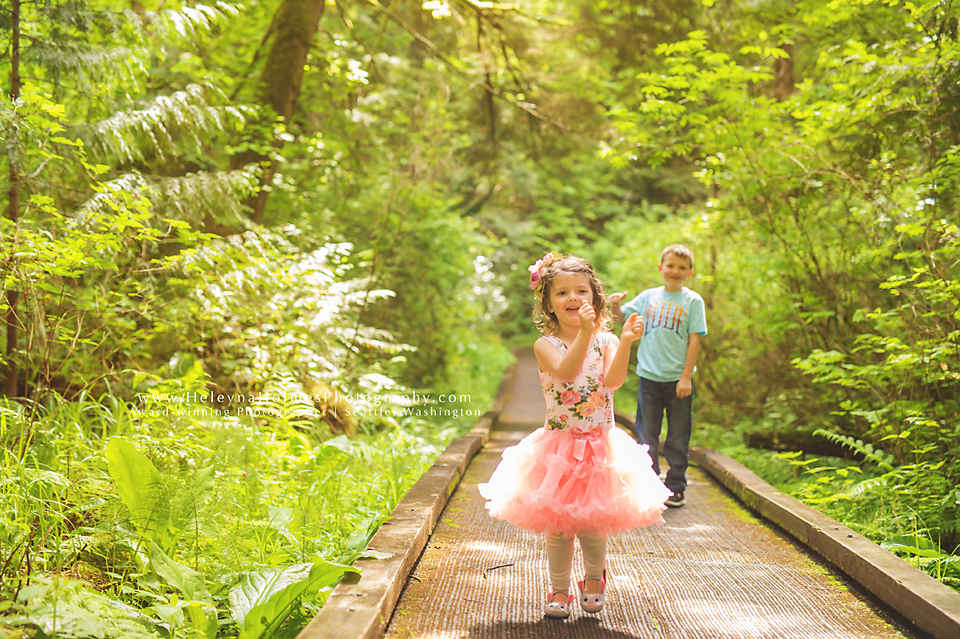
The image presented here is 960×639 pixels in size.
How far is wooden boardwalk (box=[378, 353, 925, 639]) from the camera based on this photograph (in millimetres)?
2838

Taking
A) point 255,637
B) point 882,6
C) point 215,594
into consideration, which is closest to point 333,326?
point 215,594

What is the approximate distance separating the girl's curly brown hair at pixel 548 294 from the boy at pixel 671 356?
179 centimetres

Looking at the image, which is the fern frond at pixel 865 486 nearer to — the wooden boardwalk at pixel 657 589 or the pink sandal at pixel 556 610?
the wooden boardwalk at pixel 657 589

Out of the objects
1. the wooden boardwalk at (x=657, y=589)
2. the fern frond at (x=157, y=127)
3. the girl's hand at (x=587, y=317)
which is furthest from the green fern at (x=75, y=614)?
the fern frond at (x=157, y=127)

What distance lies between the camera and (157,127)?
5867 mm

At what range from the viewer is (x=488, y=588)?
10.8 feet

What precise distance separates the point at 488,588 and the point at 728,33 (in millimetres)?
9965

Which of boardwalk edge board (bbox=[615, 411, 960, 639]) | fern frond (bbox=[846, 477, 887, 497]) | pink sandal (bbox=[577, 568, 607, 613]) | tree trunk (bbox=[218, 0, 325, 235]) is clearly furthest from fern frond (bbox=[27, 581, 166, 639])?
tree trunk (bbox=[218, 0, 325, 235])

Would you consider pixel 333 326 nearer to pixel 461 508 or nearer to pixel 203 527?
pixel 461 508

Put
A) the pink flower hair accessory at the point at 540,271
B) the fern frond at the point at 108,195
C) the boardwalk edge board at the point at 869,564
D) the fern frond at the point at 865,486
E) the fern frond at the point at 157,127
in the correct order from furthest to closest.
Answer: the fern frond at the point at 157,127, the fern frond at the point at 865,486, the fern frond at the point at 108,195, the pink flower hair accessory at the point at 540,271, the boardwalk edge board at the point at 869,564

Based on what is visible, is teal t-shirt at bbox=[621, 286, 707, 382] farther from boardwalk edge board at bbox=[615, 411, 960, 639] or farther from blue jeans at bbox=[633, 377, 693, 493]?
boardwalk edge board at bbox=[615, 411, 960, 639]

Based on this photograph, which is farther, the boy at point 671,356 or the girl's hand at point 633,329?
the boy at point 671,356

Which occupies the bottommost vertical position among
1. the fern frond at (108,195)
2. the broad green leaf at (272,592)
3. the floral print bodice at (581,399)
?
the broad green leaf at (272,592)

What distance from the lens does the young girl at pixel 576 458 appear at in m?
2.89
